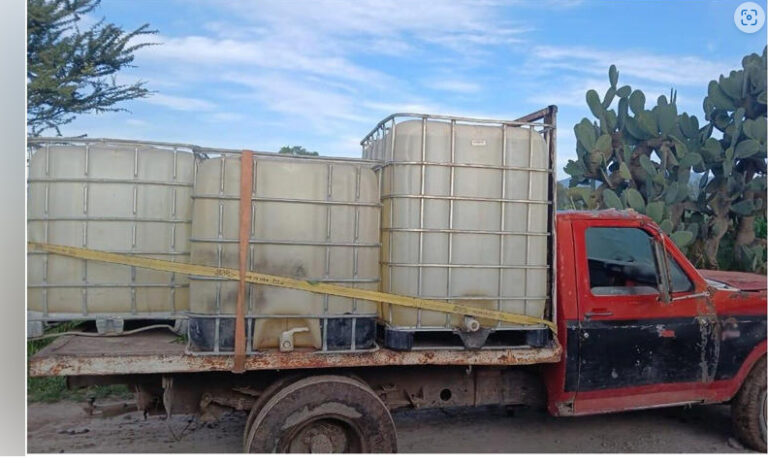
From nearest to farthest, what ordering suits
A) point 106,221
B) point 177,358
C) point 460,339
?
point 177,358 → point 106,221 → point 460,339

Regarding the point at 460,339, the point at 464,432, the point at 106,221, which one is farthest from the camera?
the point at 464,432

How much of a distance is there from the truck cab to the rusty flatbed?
0.28 metres

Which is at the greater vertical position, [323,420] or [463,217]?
[463,217]

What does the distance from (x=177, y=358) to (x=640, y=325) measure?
113 inches

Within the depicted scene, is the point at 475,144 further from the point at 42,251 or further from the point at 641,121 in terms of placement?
the point at 641,121

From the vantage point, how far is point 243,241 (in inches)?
127

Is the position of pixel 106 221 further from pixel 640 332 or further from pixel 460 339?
pixel 640 332

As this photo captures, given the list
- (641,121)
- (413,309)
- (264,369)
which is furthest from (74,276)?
(641,121)

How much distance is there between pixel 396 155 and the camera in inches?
137

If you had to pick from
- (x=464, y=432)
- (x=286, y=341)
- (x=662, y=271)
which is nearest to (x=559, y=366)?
(x=662, y=271)

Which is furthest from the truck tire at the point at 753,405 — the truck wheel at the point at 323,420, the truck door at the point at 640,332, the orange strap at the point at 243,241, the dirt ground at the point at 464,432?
the orange strap at the point at 243,241

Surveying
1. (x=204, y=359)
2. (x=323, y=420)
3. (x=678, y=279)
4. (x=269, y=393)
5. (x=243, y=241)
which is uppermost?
(x=243, y=241)

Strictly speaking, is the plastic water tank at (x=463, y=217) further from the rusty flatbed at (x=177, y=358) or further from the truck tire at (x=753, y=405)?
the truck tire at (x=753, y=405)

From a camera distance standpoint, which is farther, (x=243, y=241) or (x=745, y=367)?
(x=745, y=367)
